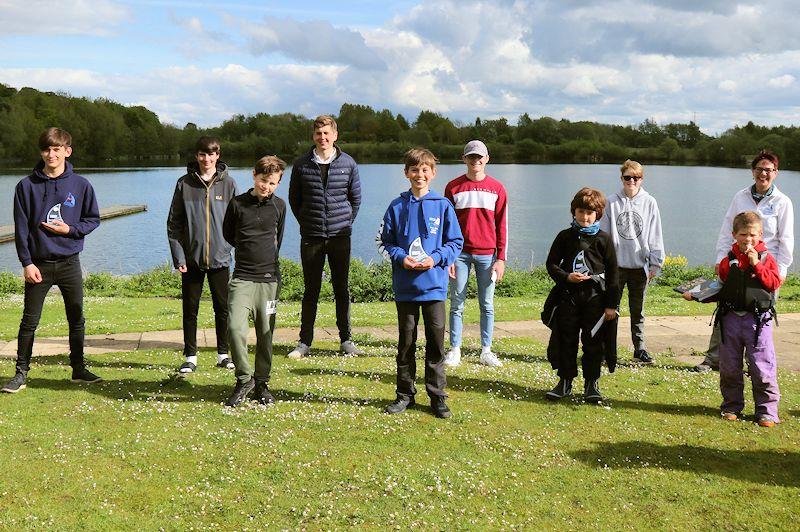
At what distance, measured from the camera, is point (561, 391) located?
6.46 meters

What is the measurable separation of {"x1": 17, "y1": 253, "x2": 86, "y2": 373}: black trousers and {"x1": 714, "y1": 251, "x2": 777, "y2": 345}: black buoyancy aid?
578 centimetres

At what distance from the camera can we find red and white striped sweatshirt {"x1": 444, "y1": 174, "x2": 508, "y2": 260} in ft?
23.8

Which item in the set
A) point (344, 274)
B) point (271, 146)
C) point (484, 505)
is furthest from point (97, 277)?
point (271, 146)

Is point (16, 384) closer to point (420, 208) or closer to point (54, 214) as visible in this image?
point (54, 214)

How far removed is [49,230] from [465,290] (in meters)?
3.98

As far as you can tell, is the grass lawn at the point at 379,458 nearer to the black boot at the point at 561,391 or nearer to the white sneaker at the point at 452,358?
the black boot at the point at 561,391

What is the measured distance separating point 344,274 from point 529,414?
9.44 feet

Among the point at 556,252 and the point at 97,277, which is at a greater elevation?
the point at 556,252

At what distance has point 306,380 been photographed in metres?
6.84

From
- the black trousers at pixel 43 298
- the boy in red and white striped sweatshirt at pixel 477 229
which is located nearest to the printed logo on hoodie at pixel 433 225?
the boy in red and white striped sweatshirt at pixel 477 229

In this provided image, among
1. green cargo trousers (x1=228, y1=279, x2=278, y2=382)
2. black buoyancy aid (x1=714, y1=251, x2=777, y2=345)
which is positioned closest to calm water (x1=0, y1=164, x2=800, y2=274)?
black buoyancy aid (x1=714, y1=251, x2=777, y2=345)

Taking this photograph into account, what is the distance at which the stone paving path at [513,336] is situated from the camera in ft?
27.8

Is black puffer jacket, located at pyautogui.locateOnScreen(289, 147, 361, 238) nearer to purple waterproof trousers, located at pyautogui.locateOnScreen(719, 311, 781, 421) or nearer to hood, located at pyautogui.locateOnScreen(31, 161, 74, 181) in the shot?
hood, located at pyautogui.locateOnScreen(31, 161, 74, 181)

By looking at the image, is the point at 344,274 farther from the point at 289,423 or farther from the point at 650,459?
the point at 650,459
